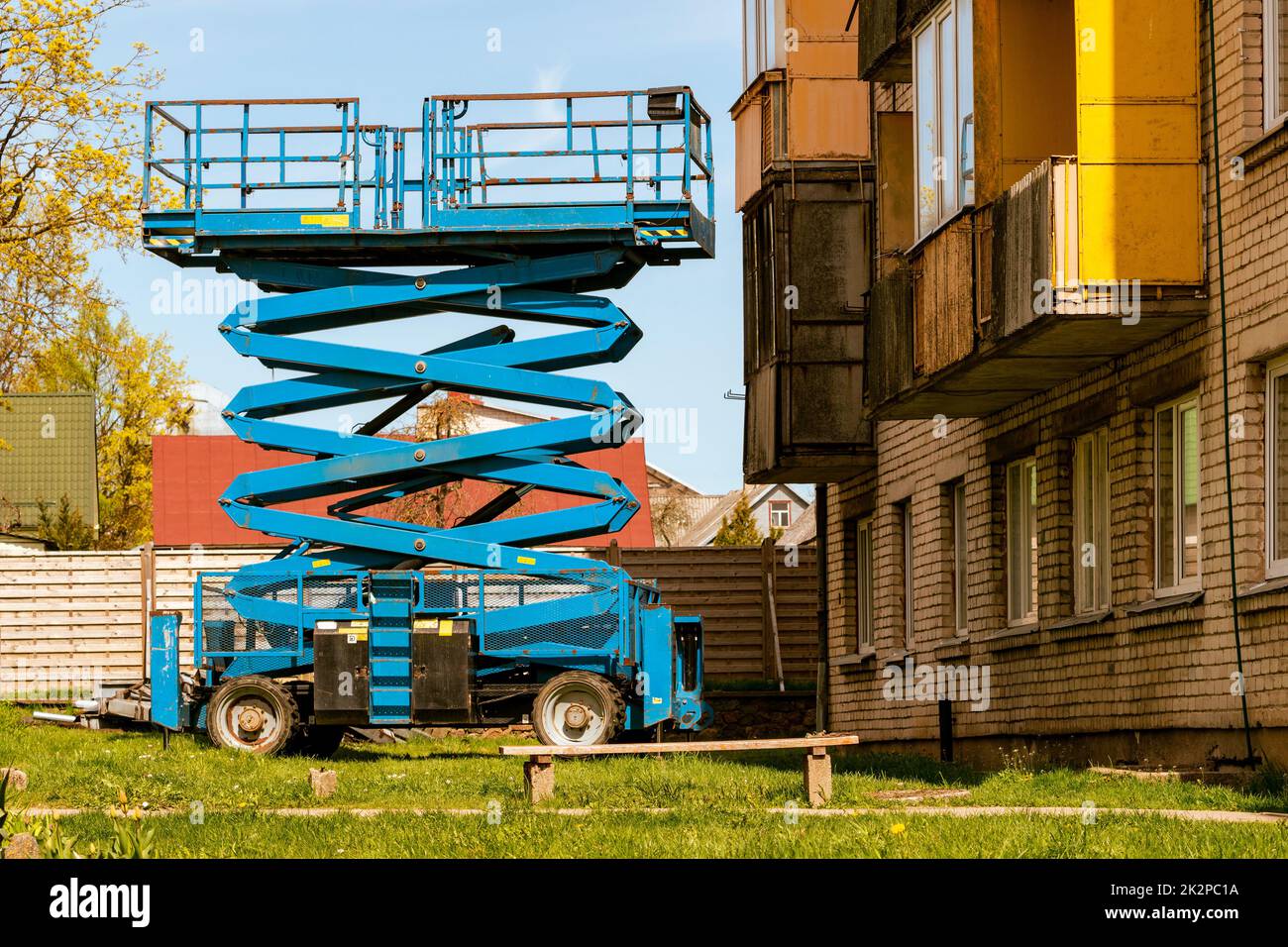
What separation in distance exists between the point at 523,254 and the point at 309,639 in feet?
15.1

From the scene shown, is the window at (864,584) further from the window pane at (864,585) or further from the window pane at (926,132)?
the window pane at (926,132)

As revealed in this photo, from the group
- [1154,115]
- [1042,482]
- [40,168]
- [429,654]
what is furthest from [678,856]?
[40,168]

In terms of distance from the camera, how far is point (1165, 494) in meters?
15.4

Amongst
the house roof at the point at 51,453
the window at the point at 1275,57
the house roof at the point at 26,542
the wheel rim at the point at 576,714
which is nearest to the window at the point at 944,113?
the window at the point at 1275,57

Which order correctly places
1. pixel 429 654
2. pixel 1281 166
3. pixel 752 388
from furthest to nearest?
pixel 752 388 < pixel 429 654 < pixel 1281 166

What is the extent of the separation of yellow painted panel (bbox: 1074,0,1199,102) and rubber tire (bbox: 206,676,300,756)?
1016 centimetres

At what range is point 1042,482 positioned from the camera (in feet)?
58.6

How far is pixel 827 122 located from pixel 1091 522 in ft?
25.9

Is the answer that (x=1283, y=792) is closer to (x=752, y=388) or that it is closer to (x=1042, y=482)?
(x=1042, y=482)

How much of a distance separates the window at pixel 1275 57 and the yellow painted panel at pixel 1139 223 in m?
0.88

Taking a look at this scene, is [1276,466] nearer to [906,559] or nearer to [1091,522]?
[1091,522]

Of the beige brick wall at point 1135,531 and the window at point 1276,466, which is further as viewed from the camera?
the beige brick wall at point 1135,531

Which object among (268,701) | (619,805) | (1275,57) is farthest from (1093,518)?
(268,701)

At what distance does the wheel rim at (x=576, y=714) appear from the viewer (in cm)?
1973
